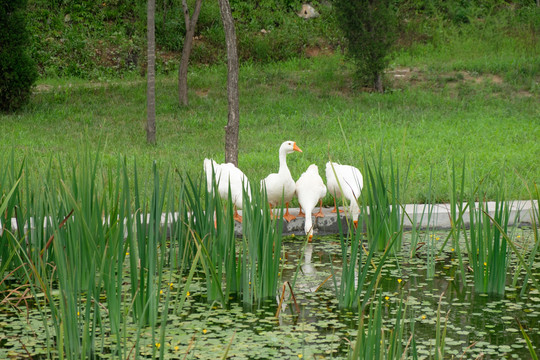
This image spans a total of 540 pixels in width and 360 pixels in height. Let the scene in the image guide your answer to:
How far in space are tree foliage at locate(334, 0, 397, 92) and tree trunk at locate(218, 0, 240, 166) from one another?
6013 mm

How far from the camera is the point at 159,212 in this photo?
142 inches

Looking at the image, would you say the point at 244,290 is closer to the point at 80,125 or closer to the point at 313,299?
the point at 313,299

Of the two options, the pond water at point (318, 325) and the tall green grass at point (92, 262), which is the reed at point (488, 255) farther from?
the tall green grass at point (92, 262)

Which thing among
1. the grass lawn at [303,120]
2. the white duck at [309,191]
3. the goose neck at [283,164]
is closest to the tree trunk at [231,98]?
the grass lawn at [303,120]

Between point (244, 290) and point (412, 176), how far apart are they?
155 inches

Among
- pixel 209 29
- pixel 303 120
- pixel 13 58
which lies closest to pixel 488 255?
pixel 303 120

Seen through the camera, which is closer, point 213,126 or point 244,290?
point 244,290

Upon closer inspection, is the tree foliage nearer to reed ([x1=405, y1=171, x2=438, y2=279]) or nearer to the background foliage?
the background foliage

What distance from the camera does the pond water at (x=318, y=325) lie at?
342 centimetres

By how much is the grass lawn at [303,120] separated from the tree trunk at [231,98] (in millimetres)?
371

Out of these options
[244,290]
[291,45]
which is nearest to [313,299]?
[244,290]

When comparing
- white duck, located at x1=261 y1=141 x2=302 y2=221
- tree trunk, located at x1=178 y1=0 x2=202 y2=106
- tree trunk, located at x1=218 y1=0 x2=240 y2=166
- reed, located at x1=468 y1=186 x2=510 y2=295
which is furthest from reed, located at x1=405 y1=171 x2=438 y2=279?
tree trunk, located at x1=178 y1=0 x2=202 y2=106

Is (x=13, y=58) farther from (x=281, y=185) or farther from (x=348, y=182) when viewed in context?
(x=348, y=182)

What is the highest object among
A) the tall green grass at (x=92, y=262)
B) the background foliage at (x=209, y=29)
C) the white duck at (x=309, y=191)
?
the background foliage at (x=209, y=29)
